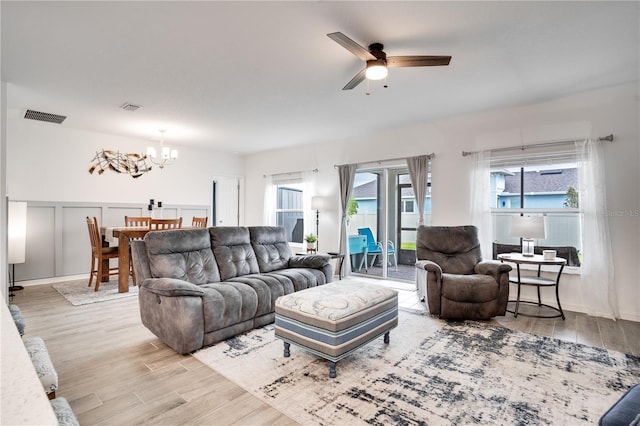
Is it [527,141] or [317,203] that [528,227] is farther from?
[317,203]

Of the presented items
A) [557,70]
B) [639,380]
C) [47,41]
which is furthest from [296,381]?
[557,70]

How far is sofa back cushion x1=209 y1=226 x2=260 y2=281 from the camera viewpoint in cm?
353

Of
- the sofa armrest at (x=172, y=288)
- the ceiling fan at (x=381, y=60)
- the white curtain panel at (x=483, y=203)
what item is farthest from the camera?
the white curtain panel at (x=483, y=203)

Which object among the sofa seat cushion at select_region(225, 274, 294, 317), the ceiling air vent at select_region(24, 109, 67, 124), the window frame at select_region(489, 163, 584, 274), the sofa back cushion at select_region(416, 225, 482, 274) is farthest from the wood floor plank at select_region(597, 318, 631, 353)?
the ceiling air vent at select_region(24, 109, 67, 124)

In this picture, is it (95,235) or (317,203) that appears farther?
(317,203)

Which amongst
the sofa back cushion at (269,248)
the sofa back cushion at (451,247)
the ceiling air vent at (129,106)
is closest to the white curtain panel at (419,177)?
the sofa back cushion at (451,247)

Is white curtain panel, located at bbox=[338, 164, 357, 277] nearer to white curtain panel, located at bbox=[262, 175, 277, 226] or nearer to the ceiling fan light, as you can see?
white curtain panel, located at bbox=[262, 175, 277, 226]

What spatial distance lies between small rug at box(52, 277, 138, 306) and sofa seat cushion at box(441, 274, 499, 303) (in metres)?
4.15

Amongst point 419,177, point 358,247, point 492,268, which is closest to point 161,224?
point 358,247

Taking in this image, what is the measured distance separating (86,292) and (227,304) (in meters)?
3.01

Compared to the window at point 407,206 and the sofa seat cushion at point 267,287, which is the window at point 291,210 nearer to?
the window at point 407,206

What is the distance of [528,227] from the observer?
3.62 meters

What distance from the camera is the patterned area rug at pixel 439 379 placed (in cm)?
188

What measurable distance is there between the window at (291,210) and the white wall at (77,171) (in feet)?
5.86
